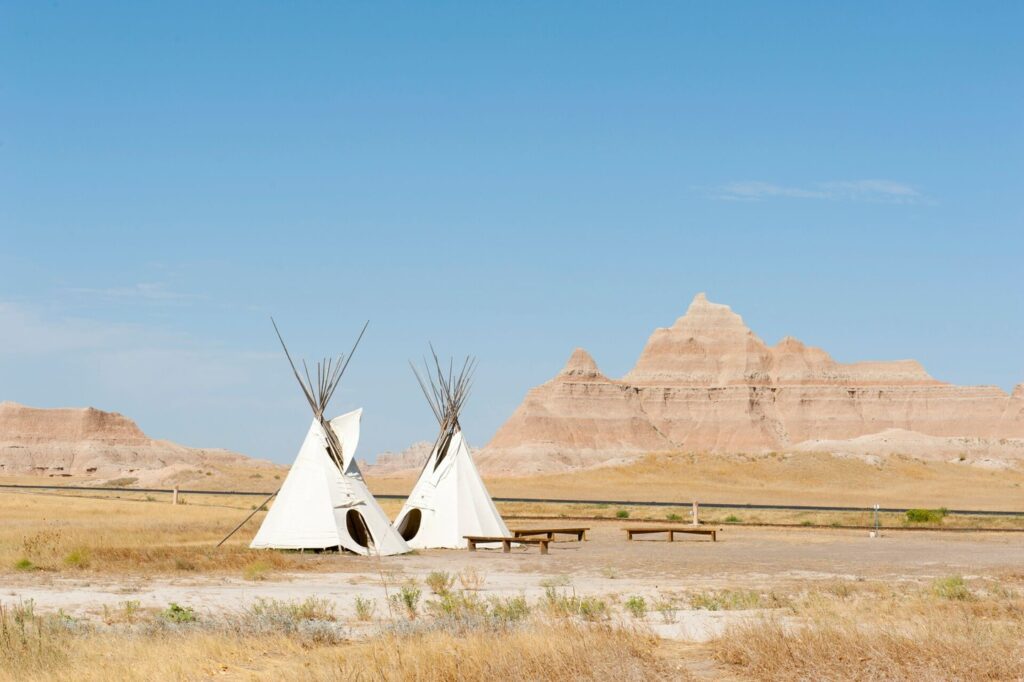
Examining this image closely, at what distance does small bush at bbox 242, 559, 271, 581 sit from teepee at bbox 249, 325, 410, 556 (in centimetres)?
304

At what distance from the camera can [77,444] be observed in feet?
452

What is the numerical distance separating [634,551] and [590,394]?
13531cm

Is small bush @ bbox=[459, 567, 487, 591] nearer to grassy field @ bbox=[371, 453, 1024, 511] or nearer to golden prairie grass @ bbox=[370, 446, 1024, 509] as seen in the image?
golden prairie grass @ bbox=[370, 446, 1024, 509]

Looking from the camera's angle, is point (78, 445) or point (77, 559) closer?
point (77, 559)

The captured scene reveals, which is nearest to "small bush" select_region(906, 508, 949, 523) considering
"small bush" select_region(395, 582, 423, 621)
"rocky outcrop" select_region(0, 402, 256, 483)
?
"small bush" select_region(395, 582, 423, 621)

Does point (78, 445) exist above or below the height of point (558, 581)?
above

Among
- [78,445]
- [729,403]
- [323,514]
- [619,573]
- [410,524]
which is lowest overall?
[619,573]

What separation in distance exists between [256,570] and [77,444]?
128 m

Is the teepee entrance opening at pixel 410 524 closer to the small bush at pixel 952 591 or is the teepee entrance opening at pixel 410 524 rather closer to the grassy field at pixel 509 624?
the grassy field at pixel 509 624

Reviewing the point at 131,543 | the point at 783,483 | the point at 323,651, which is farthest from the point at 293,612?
the point at 783,483

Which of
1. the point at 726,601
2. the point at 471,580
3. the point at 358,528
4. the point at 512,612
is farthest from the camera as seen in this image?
A: the point at 358,528

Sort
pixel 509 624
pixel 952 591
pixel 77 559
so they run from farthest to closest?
pixel 77 559
pixel 952 591
pixel 509 624

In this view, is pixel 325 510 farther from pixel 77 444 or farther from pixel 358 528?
pixel 77 444

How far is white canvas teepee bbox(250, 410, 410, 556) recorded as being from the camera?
74.3ft
